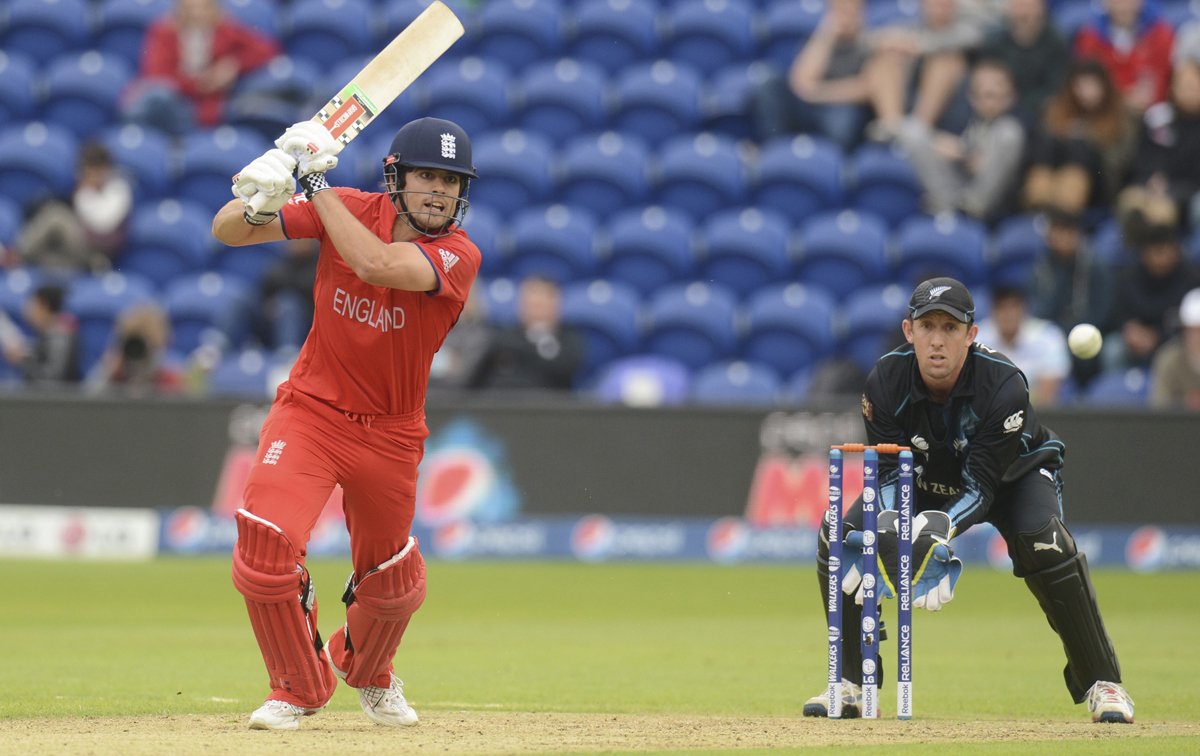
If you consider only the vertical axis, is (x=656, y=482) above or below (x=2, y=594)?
above

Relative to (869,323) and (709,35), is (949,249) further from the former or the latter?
(709,35)

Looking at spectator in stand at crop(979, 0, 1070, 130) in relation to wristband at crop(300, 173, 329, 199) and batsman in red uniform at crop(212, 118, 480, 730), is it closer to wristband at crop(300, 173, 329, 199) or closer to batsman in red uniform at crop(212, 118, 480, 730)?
batsman in red uniform at crop(212, 118, 480, 730)

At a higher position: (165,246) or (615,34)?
(615,34)

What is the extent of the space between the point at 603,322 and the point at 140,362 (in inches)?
159

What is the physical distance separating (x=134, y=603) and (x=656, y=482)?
4.30 meters

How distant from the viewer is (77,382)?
14594 millimetres

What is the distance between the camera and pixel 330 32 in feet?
60.3

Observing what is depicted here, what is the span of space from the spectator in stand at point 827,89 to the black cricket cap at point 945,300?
35.0 feet

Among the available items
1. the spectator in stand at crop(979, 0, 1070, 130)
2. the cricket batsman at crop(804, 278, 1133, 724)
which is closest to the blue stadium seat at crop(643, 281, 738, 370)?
the spectator in stand at crop(979, 0, 1070, 130)

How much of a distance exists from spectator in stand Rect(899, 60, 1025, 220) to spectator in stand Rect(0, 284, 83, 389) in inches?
314

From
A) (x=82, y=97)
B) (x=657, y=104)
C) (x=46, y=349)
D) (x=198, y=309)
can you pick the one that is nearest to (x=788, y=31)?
(x=657, y=104)

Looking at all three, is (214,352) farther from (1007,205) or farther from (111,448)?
(1007,205)

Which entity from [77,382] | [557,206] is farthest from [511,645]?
[557,206]

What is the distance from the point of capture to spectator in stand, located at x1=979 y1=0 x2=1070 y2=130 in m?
16.5
